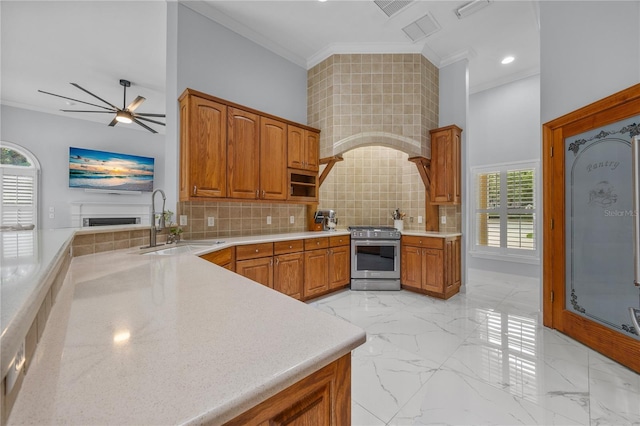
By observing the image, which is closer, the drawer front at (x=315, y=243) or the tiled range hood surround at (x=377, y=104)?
the drawer front at (x=315, y=243)

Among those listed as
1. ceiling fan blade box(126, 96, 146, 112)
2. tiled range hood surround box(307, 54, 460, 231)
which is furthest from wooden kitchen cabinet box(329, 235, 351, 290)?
ceiling fan blade box(126, 96, 146, 112)

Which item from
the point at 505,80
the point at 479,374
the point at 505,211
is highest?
the point at 505,80

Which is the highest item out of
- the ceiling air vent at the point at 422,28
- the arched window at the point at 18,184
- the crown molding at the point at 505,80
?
the ceiling air vent at the point at 422,28

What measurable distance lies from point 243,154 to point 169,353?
281 centimetres

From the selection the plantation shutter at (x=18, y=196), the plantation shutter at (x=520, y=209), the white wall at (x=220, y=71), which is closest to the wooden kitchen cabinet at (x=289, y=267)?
the white wall at (x=220, y=71)

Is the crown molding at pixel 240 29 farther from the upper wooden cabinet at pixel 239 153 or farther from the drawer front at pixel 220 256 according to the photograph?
the drawer front at pixel 220 256

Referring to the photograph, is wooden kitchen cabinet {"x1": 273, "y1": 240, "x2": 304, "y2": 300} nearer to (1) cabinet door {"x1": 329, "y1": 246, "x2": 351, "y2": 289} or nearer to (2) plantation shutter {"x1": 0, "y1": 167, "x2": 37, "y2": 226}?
(1) cabinet door {"x1": 329, "y1": 246, "x2": 351, "y2": 289}

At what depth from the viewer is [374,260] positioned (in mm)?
3938

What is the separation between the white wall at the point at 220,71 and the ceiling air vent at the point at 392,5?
1522mm

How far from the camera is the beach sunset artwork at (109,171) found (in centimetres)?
571

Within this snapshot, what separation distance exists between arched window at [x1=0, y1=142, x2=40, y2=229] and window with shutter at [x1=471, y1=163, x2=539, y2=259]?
841cm

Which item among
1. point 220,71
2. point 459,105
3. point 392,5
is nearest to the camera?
point 392,5

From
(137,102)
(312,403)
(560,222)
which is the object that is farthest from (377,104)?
(312,403)

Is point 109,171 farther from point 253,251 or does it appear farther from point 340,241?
point 340,241
